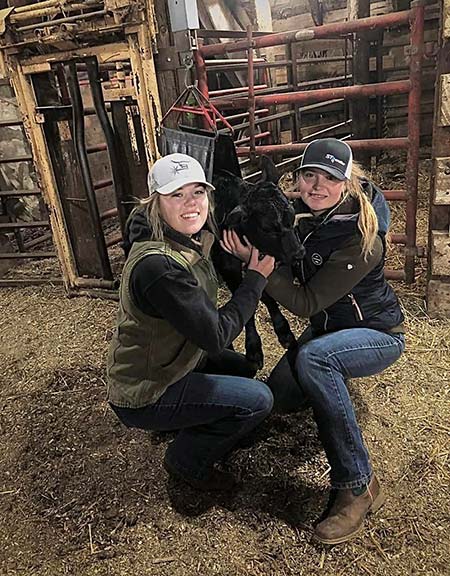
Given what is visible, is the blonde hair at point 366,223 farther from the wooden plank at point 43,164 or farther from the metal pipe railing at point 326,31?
the wooden plank at point 43,164

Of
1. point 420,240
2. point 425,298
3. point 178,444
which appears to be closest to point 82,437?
point 178,444

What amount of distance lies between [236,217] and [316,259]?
34 centimetres

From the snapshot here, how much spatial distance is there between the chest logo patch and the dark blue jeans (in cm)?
48

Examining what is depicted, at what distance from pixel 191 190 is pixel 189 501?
1149 millimetres

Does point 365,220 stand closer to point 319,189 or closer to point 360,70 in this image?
point 319,189

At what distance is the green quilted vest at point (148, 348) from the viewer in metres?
1.61

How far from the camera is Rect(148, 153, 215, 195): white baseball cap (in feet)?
5.15

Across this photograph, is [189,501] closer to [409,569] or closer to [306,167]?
[409,569]

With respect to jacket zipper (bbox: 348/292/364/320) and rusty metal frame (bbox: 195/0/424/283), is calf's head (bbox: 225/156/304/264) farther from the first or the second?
rusty metal frame (bbox: 195/0/424/283)

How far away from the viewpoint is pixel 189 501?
74.3 inches

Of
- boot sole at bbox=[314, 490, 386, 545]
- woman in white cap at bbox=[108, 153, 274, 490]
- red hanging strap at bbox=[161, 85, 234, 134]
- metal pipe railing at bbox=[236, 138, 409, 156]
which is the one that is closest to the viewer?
woman in white cap at bbox=[108, 153, 274, 490]

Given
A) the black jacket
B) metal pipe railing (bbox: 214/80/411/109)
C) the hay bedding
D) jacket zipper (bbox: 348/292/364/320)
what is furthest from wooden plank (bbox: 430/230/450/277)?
jacket zipper (bbox: 348/292/364/320)

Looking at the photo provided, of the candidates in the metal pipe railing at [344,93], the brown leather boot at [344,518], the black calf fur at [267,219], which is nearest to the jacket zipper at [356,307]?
the black calf fur at [267,219]

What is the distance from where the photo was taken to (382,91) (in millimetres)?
2764
